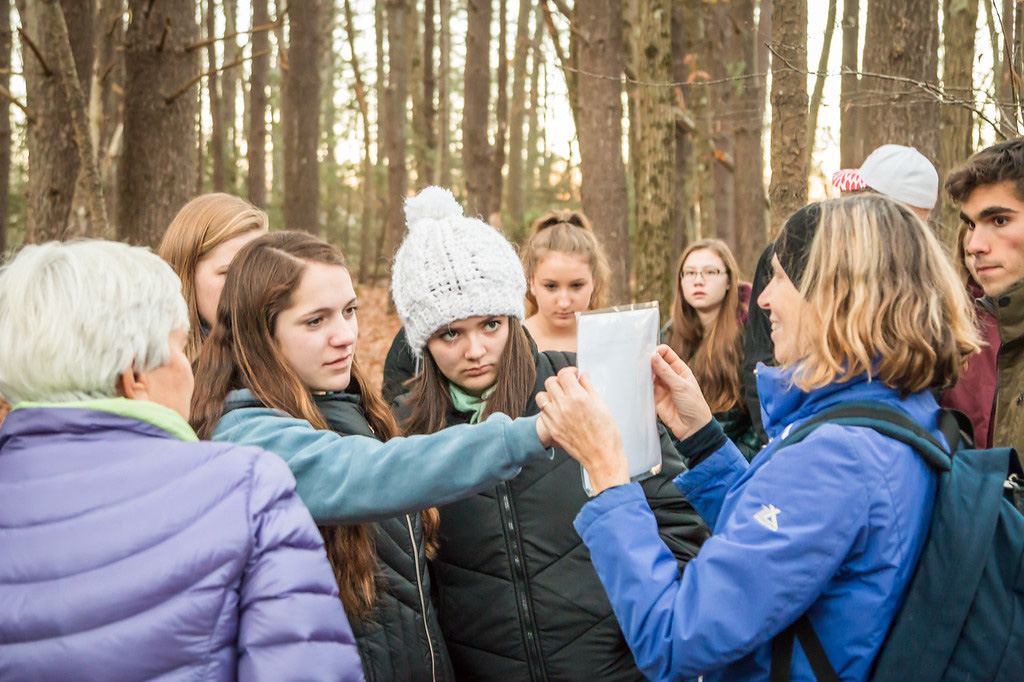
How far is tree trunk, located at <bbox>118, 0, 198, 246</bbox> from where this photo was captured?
6.06m

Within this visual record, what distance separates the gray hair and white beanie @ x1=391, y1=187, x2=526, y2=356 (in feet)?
3.69

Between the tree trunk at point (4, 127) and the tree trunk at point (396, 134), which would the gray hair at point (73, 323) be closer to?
the tree trunk at point (4, 127)

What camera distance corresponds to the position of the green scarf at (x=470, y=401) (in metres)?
2.71

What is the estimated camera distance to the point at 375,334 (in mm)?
15352

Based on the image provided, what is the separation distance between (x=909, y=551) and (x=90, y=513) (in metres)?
1.51

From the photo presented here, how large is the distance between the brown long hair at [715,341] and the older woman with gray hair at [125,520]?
405 cm

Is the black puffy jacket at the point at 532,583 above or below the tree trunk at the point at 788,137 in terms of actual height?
below

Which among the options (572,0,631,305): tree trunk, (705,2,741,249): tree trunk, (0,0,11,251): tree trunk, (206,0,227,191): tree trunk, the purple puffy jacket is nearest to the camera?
the purple puffy jacket

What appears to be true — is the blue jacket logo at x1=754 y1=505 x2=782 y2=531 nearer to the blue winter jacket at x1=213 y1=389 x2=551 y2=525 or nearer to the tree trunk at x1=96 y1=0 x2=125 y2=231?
the blue winter jacket at x1=213 y1=389 x2=551 y2=525

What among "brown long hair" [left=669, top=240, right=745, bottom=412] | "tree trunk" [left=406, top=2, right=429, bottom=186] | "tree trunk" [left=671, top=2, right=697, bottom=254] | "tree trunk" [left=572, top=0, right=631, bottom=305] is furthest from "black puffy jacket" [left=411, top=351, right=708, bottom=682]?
"tree trunk" [left=406, top=2, right=429, bottom=186]

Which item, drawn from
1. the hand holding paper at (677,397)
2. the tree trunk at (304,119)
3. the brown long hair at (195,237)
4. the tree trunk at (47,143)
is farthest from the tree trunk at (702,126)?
the hand holding paper at (677,397)

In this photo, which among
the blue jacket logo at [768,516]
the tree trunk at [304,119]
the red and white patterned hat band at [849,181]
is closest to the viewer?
the blue jacket logo at [768,516]

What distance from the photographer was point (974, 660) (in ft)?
5.35

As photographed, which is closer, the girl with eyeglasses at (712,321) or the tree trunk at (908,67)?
the girl with eyeglasses at (712,321)
